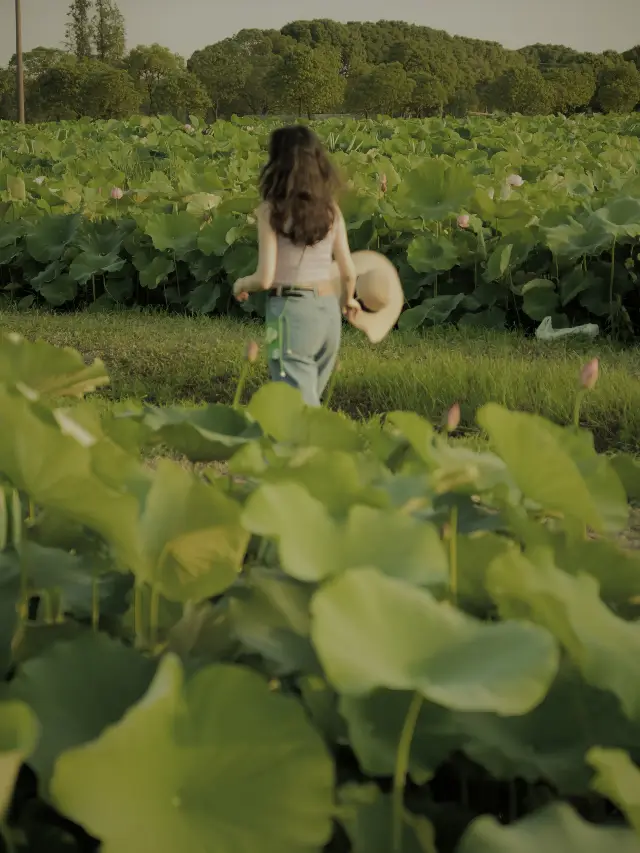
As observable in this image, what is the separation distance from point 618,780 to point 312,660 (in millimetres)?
237

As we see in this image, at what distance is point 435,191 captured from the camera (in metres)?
6.45

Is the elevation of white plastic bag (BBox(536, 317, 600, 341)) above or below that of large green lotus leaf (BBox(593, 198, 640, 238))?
below

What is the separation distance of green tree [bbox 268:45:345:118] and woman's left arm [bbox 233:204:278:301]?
174ft

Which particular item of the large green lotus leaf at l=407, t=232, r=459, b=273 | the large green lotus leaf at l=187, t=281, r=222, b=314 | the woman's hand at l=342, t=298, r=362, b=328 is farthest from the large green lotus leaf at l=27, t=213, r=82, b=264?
the woman's hand at l=342, t=298, r=362, b=328

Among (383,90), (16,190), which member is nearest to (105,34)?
(383,90)

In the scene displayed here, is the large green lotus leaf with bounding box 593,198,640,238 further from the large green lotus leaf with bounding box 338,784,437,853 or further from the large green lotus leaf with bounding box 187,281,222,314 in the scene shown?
the large green lotus leaf with bounding box 338,784,437,853

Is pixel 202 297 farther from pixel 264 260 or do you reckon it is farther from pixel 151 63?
pixel 151 63

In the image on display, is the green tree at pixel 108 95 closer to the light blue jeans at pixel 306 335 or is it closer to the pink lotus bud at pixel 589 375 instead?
the light blue jeans at pixel 306 335

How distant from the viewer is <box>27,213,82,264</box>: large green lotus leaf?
24.6 feet

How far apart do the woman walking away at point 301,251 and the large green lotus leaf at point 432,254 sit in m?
2.32

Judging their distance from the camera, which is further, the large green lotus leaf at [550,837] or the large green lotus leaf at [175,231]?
the large green lotus leaf at [175,231]

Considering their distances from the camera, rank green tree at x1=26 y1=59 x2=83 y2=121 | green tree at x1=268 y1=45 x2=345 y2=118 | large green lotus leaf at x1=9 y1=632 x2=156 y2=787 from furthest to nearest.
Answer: green tree at x1=268 y1=45 x2=345 y2=118
green tree at x1=26 y1=59 x2=83 y2=121
large green lotus leaf at x1=9 y1=632 x2=156 y2=787

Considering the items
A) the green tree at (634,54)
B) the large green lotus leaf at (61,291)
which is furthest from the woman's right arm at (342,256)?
the green tree at (634,54)

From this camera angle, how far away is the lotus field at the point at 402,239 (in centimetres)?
595
